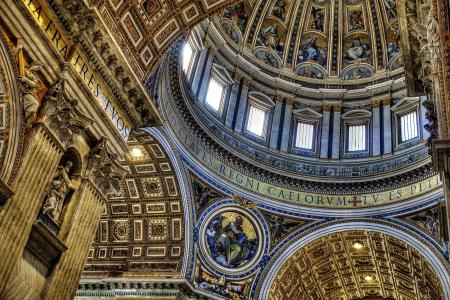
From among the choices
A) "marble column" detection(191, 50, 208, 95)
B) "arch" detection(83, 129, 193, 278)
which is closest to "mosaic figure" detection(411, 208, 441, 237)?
"arch" detection(83, 129, 193, 278)

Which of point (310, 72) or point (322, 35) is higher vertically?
point (322, 35)

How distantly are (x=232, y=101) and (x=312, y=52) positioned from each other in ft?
18.4

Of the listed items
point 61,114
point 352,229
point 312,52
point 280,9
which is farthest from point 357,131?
point 61,114

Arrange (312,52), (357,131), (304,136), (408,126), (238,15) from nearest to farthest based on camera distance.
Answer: (408,126) → (357,131) → (304,136) → (238,15) → (312,52)

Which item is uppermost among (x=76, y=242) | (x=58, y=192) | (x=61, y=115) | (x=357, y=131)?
(x=357, y=131)

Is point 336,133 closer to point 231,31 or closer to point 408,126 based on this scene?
point 408,126

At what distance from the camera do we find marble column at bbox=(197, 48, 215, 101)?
75.4ft

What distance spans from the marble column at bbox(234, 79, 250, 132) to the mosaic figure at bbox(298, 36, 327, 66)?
3800mm

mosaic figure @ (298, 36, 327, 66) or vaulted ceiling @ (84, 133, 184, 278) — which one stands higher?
mosaic figure @ (298, 36, 327, 66)

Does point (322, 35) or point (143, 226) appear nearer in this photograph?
point (143, 226)

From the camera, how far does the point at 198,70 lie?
2292cm

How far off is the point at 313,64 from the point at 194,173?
9453mm

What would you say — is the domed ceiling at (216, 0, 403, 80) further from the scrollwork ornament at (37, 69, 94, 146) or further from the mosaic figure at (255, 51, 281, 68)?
the scrollwork ornament at (37, 69, 94, 146)

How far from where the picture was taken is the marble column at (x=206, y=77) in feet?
75.4
